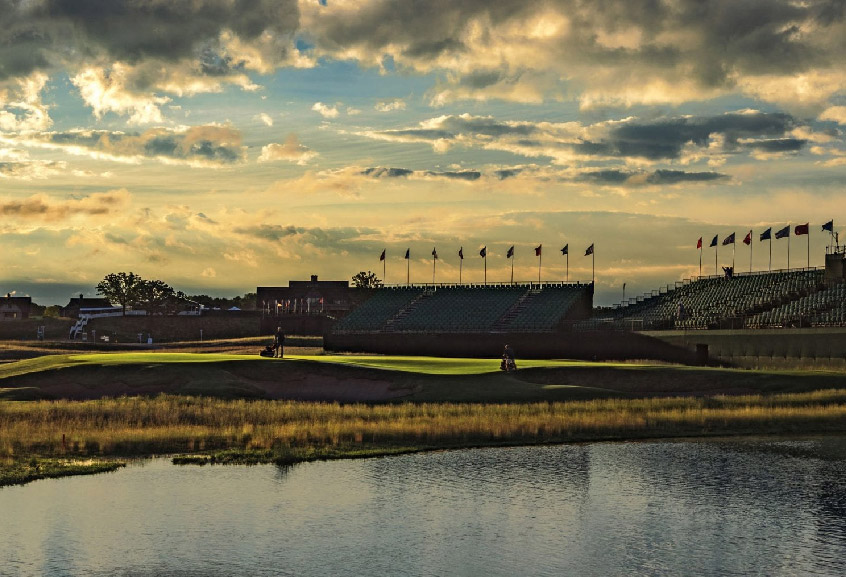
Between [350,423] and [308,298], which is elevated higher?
[308,298]

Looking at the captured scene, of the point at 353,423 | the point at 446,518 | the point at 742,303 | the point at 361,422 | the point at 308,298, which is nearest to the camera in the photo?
the point at 446,518

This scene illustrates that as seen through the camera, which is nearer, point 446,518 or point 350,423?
→ point 446,518

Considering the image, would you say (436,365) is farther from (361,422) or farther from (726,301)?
(726,301)

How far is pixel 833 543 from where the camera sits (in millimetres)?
23000

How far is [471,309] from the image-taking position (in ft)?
363

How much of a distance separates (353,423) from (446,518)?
58.5 feet

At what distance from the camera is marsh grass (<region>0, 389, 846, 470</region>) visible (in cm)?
3806

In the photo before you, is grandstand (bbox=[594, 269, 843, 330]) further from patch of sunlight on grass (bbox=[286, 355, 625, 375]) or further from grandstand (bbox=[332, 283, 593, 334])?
patch of sunlight on grass (bbox=[286, 355, 625, 375])

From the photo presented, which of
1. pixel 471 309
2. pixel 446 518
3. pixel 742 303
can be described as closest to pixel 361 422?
pixel 446 518

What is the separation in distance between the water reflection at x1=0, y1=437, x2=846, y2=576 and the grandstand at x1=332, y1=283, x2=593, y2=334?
218ft

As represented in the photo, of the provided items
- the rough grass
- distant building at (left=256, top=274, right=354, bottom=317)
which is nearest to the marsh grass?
the rough grass

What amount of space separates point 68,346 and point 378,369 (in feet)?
243

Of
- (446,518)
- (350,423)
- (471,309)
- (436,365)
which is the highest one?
(471,309)

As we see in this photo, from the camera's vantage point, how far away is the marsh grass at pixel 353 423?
3806 centimetres
